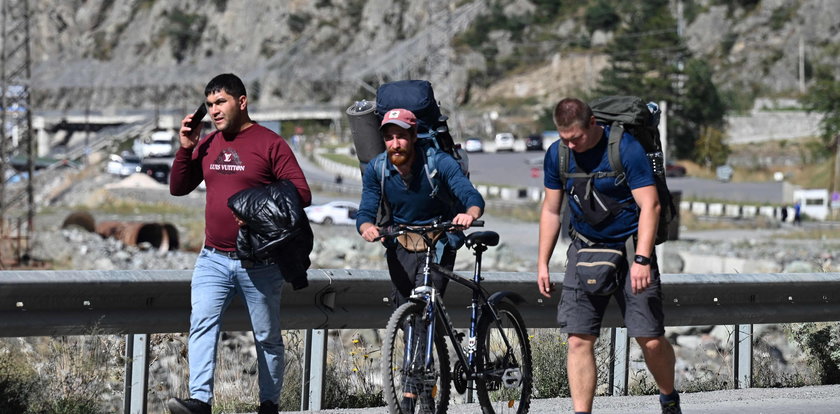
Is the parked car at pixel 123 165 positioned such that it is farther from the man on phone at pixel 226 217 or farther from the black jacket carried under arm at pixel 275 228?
the black jacket carried under arm at pixel 275 228

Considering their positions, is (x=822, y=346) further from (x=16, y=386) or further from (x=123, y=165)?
(x=123, y=165)

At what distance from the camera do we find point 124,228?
2031 inches

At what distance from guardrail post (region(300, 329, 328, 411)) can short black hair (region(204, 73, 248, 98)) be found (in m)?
1.66

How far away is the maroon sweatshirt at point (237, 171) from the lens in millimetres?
6754

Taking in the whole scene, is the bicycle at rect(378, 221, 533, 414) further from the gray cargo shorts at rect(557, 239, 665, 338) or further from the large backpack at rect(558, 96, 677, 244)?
the large backpack at rect(558, 96, 677, 244)

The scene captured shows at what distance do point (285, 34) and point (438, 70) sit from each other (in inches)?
3704

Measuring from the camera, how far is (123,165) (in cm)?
9262

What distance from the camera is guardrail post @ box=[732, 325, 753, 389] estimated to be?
9.31 meters

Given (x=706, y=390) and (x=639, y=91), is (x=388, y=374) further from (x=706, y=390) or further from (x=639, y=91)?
(x=639, y=91)

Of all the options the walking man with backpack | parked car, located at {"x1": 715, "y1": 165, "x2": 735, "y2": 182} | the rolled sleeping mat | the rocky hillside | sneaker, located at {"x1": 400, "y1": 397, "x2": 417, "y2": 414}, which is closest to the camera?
the walking man with backpack

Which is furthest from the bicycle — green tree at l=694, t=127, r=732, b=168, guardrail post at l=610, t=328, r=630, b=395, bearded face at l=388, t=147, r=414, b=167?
green tree at l=694, t=127, r=732, b=168

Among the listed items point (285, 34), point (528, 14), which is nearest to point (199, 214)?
point (528, 14)

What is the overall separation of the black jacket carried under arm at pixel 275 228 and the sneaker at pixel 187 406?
72cm

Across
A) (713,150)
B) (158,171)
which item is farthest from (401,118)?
(713,150)
